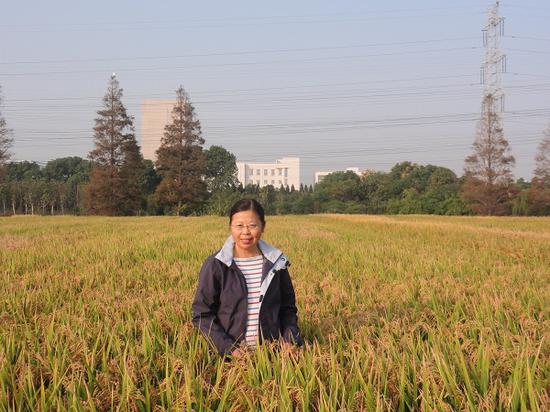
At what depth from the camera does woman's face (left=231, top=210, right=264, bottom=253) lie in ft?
8.54

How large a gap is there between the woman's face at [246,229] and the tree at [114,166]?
1484 inches

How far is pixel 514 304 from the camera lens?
3754 millimetres

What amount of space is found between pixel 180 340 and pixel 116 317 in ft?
3.41

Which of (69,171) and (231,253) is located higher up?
(69,171)

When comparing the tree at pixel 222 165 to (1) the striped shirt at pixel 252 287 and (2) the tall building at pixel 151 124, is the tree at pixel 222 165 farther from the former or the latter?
(1) the striped shirt at pixel 252 287

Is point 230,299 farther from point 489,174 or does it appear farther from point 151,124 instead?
Result: point 151,124

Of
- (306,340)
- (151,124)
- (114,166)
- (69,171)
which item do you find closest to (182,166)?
(114,166)

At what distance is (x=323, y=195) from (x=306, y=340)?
220 feet

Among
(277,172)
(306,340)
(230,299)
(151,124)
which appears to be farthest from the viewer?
(277,172)

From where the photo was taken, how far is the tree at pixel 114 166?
38312 mm

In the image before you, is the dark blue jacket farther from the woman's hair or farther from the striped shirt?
the woman's hair

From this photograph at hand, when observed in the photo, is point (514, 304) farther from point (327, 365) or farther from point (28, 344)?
point (28, 344)

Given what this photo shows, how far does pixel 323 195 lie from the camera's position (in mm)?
69500

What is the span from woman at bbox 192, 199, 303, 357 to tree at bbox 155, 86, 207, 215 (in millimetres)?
38180
